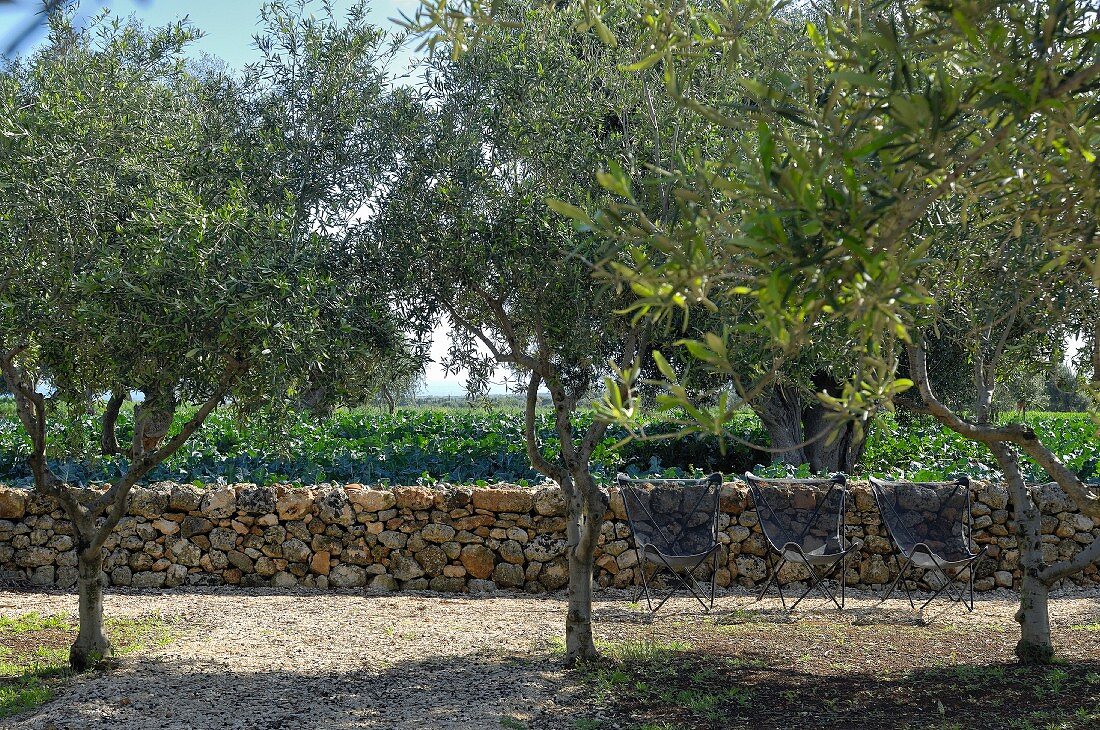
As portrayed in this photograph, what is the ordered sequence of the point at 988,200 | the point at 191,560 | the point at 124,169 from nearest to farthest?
the point at 988,200
the point at 124,169
the point at 191,560

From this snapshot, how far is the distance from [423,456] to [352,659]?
481 cm

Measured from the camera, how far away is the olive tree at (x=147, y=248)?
173 inches

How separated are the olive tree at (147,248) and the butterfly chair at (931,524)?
490 cm

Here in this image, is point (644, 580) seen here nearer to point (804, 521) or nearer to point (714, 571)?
point (714, 571)

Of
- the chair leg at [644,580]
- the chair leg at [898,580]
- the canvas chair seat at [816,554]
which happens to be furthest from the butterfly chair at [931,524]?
the chair leg at [644,580]

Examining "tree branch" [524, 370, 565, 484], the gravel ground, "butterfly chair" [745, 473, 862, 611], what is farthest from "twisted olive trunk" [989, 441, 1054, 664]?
"tree branch" [524, 370, 565, 484]

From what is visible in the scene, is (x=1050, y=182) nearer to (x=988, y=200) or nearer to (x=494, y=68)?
(x=988, y=200)

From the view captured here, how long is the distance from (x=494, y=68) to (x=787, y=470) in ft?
19.2

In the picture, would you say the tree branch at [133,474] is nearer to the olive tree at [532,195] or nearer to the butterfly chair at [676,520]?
the olive tree at [532,195]

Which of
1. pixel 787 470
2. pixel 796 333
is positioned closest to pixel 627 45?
pixel 796 333

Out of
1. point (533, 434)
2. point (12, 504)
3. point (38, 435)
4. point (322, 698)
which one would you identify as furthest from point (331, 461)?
point (322, 698)

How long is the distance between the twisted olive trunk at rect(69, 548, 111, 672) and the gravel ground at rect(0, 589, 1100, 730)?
12 cm

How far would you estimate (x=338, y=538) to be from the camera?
8484mm

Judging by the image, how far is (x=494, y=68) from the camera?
18.5 feet
